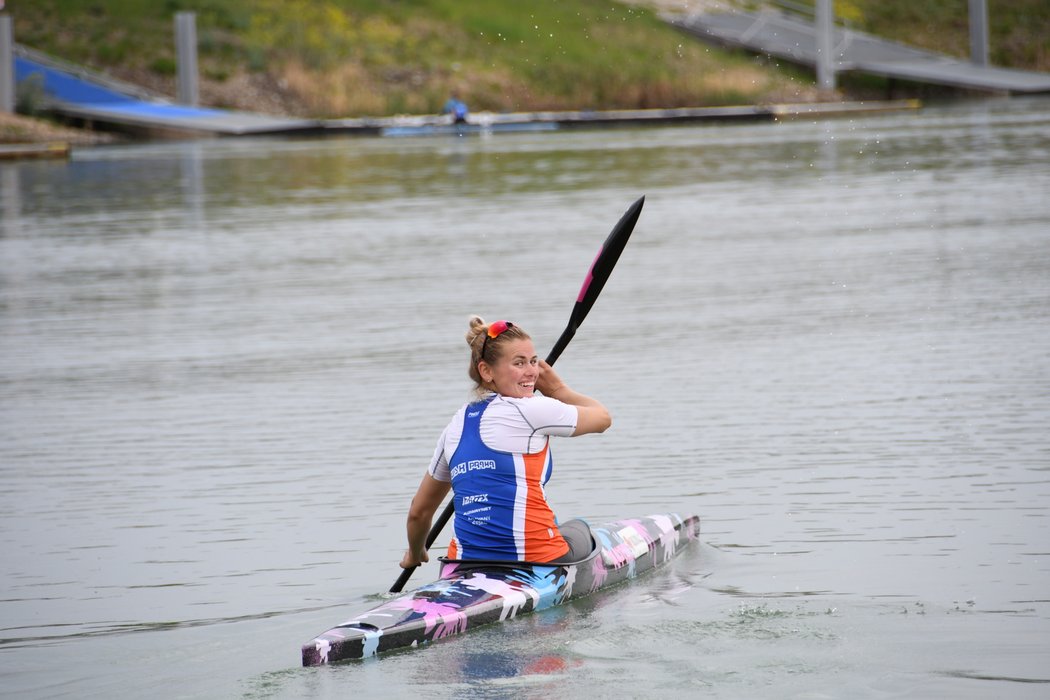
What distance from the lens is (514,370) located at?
6.57 meters

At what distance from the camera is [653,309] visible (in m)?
14.4

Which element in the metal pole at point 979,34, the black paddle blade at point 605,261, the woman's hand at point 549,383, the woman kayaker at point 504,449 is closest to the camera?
the woman kayaker at point 504,449

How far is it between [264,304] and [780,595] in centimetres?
967

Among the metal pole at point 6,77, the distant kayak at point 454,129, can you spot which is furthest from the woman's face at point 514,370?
the metal pole at point 6,77

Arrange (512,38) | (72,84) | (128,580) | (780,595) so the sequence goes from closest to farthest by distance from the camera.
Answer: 1. (780,595)
2. (128,580)
3. (72,84)
4. (512,38)

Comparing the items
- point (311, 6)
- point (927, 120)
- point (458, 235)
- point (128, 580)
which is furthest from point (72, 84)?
point (128, 580)

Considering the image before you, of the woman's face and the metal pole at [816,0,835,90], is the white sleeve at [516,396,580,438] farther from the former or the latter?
the metal pole at [816,0,835,90]

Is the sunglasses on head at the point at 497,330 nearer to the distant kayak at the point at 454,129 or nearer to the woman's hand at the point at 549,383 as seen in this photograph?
the woman's hand at the point at 549,383

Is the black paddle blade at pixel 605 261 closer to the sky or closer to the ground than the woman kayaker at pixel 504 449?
closer to the sky

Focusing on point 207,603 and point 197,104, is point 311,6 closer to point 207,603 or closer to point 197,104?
point 197,104

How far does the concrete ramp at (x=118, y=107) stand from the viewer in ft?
145

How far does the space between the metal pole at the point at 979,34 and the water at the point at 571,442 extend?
116ft

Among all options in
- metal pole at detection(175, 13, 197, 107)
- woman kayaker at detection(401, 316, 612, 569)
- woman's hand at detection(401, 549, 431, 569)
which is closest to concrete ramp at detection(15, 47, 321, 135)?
metal pole at detection(175, 13, 197, 107)

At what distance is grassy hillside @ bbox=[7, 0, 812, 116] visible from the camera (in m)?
52.6
